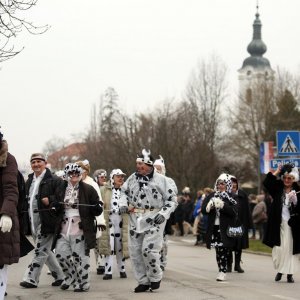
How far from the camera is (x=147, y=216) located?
12227 mm

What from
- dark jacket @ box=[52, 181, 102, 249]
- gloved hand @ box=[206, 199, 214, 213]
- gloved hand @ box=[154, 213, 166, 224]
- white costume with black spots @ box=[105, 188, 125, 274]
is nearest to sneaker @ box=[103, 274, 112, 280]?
white costume with black spots @ box=[105, 188, 125, 274]

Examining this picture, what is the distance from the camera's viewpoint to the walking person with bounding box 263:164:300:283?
14.2 meters

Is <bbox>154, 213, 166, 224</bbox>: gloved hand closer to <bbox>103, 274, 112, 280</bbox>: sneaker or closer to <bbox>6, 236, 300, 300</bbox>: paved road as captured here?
<bbox>6, 236, 300, 300</bbox>: paved road

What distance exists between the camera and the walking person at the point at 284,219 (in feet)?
46.6

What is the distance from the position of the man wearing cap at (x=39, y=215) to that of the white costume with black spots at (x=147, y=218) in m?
1.27

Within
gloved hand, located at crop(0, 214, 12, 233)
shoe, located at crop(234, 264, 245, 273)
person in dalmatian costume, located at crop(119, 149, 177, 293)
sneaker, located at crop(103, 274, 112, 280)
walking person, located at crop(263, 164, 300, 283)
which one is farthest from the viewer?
shoe, located at crop(234, 264, 245, 273)

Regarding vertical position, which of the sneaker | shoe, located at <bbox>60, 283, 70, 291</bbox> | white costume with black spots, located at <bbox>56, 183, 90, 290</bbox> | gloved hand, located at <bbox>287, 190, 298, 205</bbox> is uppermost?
gloved hand, located at <bbox>287, 190, 298, 205</bbox>

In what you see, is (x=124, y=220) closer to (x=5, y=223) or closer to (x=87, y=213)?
(x=87, y=213)

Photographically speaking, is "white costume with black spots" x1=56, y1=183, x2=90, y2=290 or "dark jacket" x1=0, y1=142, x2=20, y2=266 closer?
"dark jacket" x1=0, y1=142, x2=20, y2=266

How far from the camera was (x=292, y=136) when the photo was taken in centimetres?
2059

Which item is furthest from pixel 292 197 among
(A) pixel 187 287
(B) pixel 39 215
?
(B) pixel 39 215

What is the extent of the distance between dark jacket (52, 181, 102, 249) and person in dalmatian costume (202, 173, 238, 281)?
2.73 metres

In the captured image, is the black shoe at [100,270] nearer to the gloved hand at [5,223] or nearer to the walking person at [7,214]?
the walking person at [7,214]

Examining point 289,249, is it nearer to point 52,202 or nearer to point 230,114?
point 52,202
